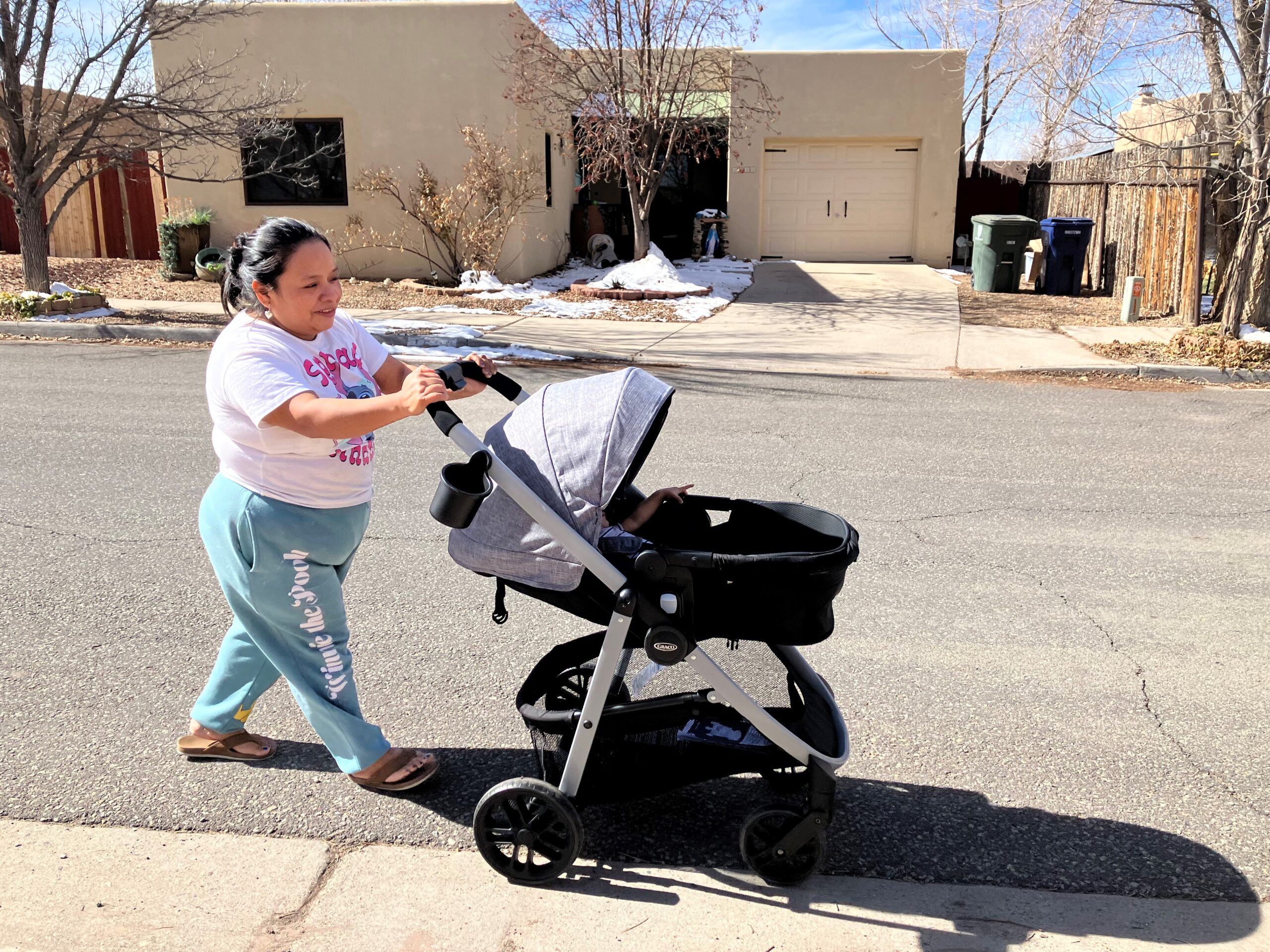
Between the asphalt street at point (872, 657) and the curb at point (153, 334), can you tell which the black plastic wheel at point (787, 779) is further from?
the curb at point (153, 334)

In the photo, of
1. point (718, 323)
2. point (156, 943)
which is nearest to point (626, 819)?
point (156, 943)

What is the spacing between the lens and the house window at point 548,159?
1911 centimetres

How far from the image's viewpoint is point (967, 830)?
3104mm

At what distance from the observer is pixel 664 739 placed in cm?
301

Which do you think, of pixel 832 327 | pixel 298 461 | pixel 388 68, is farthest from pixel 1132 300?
pixel 298 461

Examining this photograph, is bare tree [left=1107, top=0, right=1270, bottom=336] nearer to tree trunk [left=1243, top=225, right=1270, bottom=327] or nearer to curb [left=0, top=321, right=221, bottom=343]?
tree trunk [left=1243, top=225, right=1270, bottom=327]

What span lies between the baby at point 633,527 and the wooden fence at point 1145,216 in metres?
10.4

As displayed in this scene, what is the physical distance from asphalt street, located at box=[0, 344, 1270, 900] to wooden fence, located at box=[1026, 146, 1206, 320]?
7136 millimetres

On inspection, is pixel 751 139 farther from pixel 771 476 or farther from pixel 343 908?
pixel 343 908

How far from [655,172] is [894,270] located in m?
6.22

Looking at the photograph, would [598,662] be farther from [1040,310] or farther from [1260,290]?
[1040,310]

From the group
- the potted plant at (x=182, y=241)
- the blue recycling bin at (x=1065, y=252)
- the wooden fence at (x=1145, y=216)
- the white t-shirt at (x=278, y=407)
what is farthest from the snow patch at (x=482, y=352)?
the blue recycling bin at (x=1065, y=252)

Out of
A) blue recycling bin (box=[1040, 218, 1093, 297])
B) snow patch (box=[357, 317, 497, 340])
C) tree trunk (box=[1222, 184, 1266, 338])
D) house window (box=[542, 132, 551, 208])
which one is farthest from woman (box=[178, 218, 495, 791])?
house window (box=[542, 132, 551, 208])

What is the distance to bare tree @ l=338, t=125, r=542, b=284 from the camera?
55.4ft
